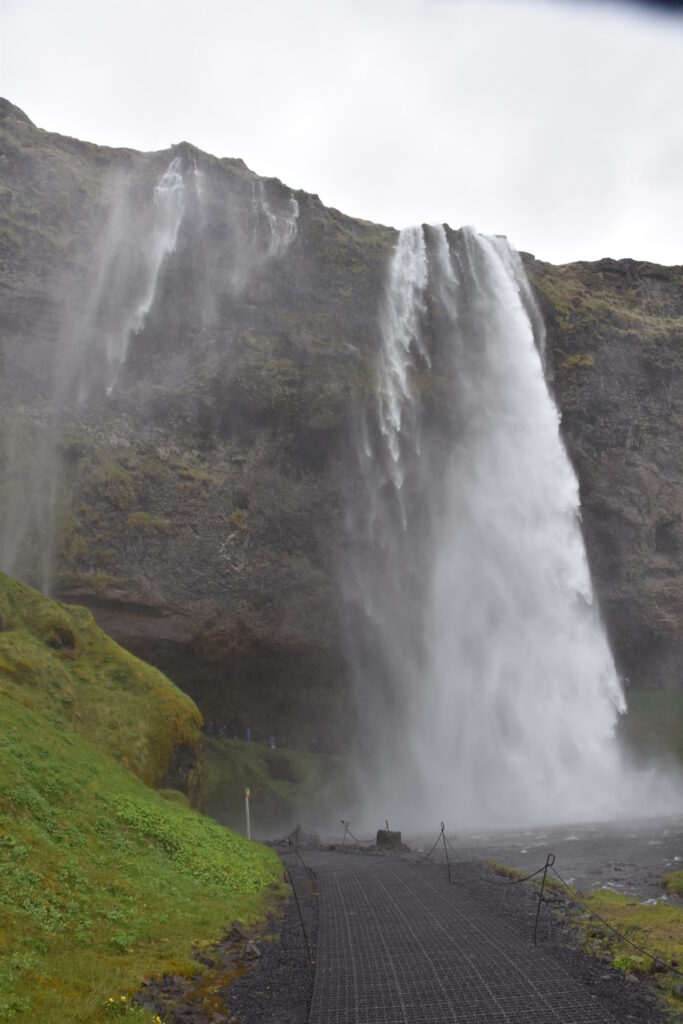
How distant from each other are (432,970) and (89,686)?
602 inches

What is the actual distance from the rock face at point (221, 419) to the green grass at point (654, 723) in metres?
3.96

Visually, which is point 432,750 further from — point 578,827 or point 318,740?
point 578,827

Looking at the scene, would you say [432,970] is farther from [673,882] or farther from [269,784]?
[269,784]

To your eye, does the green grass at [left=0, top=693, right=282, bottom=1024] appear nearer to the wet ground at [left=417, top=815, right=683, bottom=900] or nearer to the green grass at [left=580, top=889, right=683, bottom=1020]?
the green grass at [left=580, top=889, right=683, bottom=1020]

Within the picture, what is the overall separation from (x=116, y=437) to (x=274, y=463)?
29.9 ft

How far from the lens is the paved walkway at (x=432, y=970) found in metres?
8.27

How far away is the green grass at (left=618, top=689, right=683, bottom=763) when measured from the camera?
52156mm

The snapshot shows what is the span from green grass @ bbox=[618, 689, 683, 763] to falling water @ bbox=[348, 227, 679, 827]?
8.59m

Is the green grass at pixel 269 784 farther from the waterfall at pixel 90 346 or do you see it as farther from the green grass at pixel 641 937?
the green grass at pixel 641 937

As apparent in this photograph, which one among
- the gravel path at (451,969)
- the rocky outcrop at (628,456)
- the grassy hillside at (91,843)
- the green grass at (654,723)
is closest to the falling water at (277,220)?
the rocky outcrop at (628,456)

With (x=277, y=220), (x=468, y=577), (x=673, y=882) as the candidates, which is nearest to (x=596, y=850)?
(x=673, y=882)

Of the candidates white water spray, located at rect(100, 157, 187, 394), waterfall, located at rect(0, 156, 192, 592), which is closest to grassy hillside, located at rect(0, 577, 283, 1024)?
waterfall, located at rect(0, 156, 192, 592)

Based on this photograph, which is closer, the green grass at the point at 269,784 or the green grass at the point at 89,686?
the green grass at the point at 89,686

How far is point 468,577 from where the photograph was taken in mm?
46625
